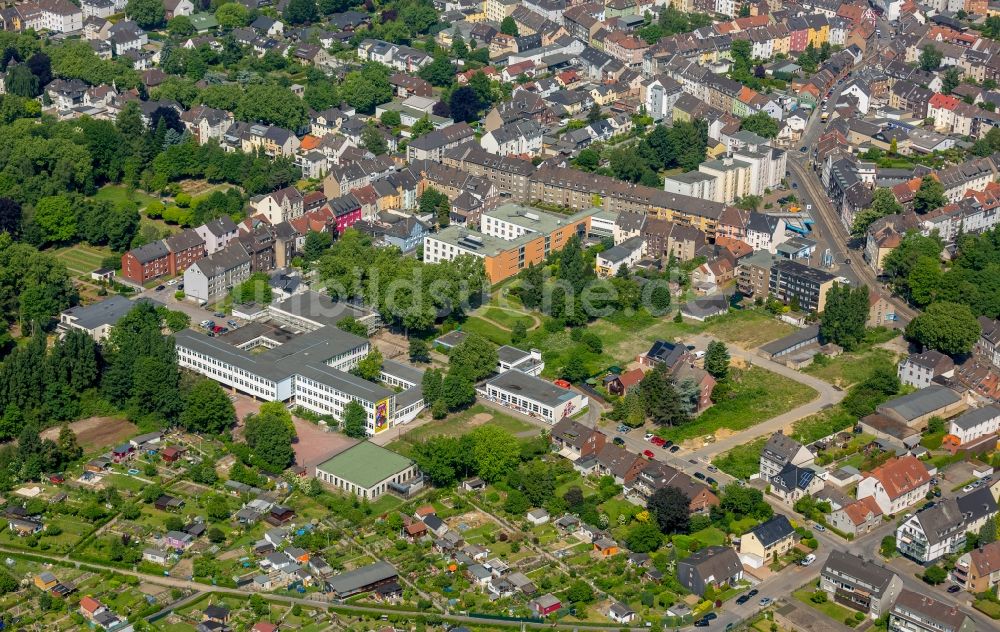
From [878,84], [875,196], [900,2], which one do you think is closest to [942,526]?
[875,196]

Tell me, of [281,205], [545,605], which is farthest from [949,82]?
[545,605]

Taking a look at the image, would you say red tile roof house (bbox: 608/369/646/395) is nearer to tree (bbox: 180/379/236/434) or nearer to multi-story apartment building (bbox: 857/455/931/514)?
multi-story apartment building (bbox: 857/455/931/514)

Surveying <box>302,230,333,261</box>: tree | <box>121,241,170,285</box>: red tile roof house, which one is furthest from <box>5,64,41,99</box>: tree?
<box>302,230,333,261</box>: tree

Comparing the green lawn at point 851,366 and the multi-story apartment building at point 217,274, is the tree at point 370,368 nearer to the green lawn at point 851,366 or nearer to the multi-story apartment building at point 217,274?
the multi-story apartment building at point 217,274

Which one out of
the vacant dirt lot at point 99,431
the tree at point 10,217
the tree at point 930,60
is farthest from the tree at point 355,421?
the tree at point 930,60

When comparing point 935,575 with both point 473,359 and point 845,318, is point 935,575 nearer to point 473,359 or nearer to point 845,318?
point 845,318

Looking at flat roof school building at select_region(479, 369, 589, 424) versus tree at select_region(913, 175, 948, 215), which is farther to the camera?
tree at select_region(913, 175, 948, 215)

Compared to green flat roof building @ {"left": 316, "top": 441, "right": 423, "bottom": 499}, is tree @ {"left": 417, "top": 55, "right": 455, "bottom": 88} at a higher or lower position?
higher

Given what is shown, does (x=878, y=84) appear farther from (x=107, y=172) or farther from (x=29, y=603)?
(x=29, y=603)
